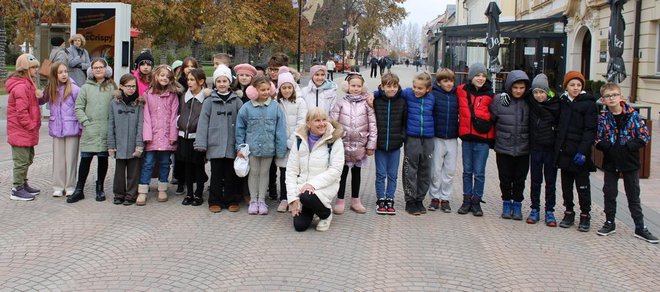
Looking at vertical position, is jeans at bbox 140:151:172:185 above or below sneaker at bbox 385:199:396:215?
above

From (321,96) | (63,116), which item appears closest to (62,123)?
(63,116)

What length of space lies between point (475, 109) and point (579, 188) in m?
1.35

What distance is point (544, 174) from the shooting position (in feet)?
22.3

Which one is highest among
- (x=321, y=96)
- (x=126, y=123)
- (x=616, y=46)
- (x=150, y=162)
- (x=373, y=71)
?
(x=373, y=71)

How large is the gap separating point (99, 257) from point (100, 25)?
12.0m

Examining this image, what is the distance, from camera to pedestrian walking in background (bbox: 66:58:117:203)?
739cm

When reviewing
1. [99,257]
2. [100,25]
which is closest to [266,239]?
[99,257]

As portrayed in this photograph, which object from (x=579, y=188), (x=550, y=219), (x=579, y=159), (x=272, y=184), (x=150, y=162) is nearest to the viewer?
(x=579, y=159)

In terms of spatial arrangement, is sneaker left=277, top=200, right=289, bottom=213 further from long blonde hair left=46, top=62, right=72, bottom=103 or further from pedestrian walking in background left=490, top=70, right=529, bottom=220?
long blonde hair left=46, top=62, right=72, bottom=103

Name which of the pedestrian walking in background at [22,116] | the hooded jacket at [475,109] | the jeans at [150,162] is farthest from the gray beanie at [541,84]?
the pedestrian walking in background at [22,116]

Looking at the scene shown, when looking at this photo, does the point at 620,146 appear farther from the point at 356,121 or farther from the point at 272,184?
the point at 272,184

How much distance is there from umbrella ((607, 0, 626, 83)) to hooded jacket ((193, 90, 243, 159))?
9.74 meters

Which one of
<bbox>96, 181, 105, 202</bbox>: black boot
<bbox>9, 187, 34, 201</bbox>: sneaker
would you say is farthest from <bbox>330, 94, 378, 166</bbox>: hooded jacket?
<bbox>9, 187, 34, 201</bbox>: sneaker

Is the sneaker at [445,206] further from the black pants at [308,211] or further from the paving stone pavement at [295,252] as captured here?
the black pants at [308,211]
